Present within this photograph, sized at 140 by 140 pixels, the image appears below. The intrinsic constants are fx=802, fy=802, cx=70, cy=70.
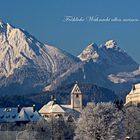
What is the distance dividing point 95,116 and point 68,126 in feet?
105

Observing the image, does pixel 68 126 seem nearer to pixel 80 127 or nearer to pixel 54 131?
pixel 54 131

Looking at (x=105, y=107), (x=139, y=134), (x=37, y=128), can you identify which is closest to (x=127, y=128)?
(x=139, y=134)

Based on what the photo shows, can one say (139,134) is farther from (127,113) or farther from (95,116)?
(95,116)

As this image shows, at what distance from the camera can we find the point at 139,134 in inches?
5295

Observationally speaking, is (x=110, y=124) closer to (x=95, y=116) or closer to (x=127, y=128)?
(x=95, y=116)

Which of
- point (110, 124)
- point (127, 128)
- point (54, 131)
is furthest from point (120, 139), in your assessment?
point (54, 131)

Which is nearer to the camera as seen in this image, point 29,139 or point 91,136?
point 91,136

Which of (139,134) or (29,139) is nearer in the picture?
(29,139)

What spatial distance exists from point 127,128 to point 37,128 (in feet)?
72.7

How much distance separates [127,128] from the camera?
131500 millimetres

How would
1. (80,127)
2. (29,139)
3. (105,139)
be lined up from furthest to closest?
(29,139), (80,127), (105,139)

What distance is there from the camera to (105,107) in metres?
121

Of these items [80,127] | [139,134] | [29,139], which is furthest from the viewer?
[139,134]

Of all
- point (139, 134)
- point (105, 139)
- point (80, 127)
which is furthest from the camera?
point (139, 134)
